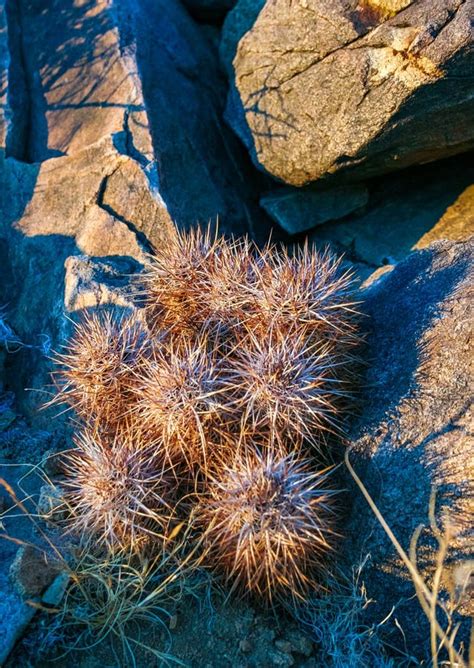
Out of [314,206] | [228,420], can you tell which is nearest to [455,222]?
[314,206]

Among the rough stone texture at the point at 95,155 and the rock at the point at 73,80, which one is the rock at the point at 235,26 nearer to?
the rough stone texture at the point at 95,155

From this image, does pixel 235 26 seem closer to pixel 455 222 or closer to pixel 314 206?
pixel 314 206

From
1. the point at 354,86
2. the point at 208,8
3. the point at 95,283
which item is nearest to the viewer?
the point at 95,283

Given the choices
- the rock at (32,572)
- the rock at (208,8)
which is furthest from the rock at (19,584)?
the rock at (208,8)

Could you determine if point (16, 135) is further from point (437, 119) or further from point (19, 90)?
point (437, 119)

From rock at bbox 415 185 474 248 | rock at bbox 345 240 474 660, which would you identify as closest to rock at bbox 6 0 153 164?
rock at bbox 415 185 474 248

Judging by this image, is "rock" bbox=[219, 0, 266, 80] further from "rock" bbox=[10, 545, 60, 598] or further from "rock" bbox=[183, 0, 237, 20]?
"rock" bbox=[10, 545, 60, 598]
